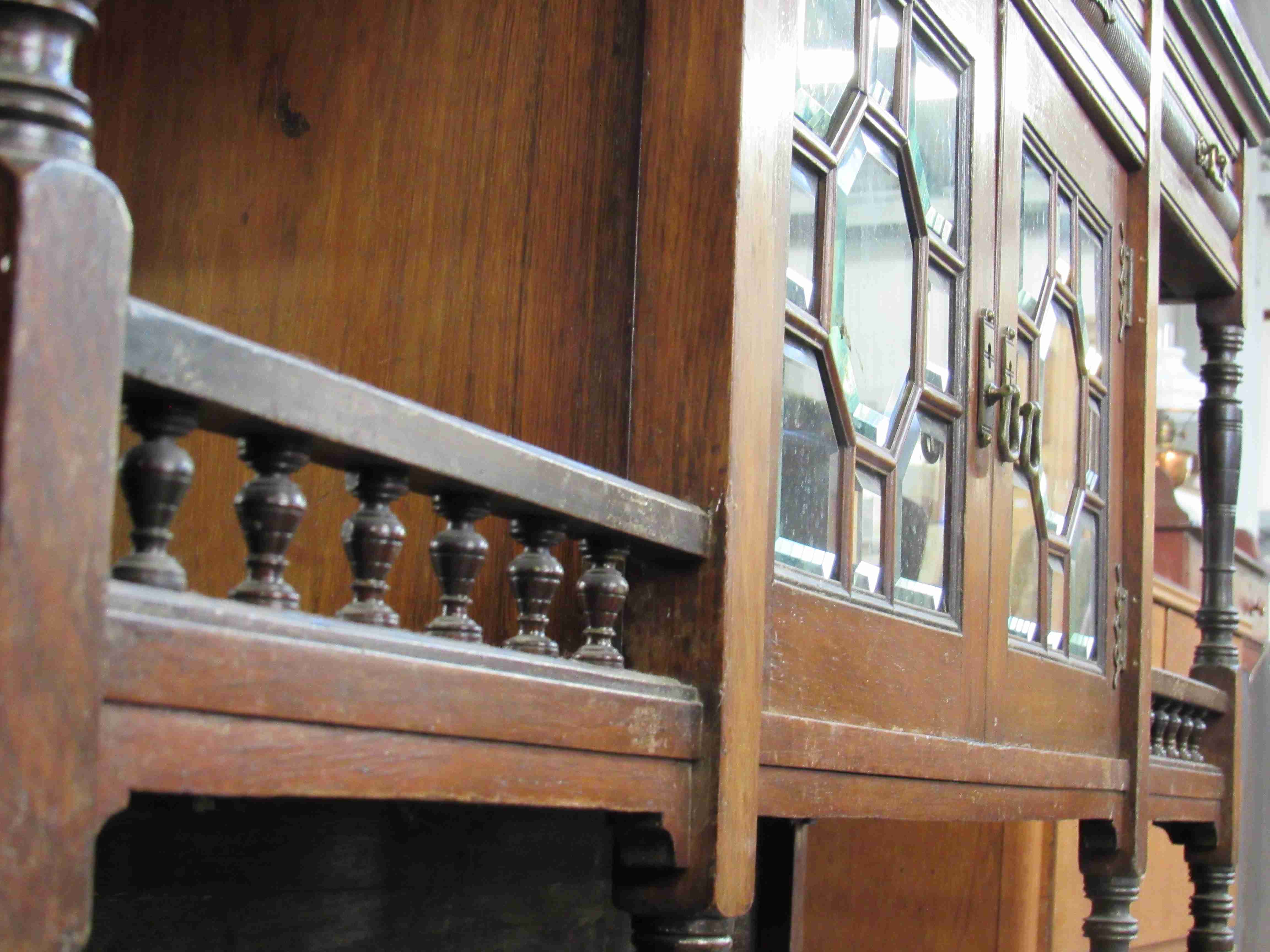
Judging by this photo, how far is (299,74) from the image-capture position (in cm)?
140

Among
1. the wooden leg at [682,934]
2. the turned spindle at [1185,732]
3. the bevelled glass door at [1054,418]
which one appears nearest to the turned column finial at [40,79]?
the wooden leg at [682,934]

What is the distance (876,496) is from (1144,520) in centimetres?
100

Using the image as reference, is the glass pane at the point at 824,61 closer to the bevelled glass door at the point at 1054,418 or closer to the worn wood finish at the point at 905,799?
the bevelled glass door at the point at 1054,418

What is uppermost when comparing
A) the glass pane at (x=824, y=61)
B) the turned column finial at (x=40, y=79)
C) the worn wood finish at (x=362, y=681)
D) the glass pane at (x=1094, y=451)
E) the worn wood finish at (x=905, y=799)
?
the glass pane at (x=824, y=61)

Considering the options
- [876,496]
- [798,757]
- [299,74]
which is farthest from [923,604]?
[299,74]

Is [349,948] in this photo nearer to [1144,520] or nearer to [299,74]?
[299,74]

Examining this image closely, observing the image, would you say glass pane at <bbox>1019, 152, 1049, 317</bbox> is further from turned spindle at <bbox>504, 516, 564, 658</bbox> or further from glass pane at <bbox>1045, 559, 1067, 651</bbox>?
turned spindle at <bbox>504, 516, 564, 658</bbox>

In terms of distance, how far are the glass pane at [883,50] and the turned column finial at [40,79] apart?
1.00m

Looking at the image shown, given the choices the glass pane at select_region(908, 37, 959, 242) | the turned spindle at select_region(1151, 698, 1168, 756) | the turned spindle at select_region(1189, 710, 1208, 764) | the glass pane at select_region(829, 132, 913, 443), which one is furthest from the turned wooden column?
the turned spindle at select_region(1189, 710, 1208, 764)

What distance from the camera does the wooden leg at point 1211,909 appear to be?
286 centimetres

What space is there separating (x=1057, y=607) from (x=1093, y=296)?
1.62ft

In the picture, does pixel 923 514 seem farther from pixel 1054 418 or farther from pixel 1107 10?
pixel 1107 10

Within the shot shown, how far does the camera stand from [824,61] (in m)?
1.39

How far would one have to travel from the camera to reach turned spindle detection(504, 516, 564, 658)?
1013 mm
